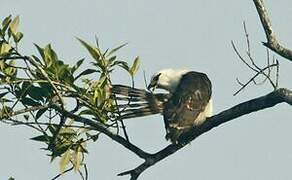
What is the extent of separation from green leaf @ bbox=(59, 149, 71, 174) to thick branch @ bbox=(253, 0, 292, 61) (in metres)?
1.60

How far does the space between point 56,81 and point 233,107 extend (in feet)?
4.01

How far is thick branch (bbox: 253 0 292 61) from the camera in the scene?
196 inches

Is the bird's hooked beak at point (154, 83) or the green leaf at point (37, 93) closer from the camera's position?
the green leaf at point (37, 93)

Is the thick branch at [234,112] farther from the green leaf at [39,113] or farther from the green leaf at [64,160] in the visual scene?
the green leaf at [39,113]

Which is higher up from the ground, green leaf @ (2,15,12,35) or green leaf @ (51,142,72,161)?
green leaf @ (2,15,12,35)

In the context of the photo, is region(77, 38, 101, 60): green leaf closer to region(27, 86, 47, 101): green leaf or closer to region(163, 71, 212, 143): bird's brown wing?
region(27, 86, 47, 101): green leaf

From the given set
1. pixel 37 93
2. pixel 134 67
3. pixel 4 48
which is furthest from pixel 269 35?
pixel 4 48

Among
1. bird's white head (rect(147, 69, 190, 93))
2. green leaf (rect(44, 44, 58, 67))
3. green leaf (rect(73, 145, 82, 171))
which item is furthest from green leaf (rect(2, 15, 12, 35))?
bird's white head (rect(147, 69, 190, 93))

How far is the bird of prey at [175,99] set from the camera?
264 inches

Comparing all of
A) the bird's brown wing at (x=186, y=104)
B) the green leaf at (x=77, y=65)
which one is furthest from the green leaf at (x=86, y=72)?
the bird's brown wing at (x=186, y=104)

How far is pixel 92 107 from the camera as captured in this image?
5.32 meters

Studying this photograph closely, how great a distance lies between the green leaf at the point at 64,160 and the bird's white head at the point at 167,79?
420 centimetres

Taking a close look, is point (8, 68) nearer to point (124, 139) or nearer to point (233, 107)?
point (124, 139)

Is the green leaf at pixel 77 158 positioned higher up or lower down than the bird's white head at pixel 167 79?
higher up
